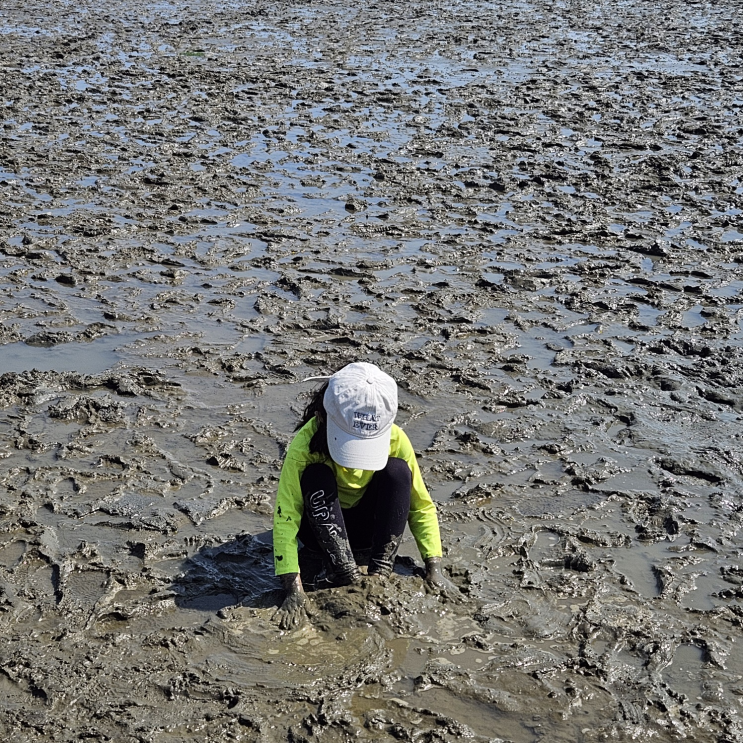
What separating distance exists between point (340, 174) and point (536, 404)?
199 inches

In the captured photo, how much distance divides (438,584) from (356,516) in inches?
17.8

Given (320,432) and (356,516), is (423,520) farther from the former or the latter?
(320,432)

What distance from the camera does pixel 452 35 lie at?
1981 cm

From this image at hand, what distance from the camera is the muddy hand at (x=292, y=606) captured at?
3916 millimetres

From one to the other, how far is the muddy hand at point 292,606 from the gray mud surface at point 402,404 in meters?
0.05

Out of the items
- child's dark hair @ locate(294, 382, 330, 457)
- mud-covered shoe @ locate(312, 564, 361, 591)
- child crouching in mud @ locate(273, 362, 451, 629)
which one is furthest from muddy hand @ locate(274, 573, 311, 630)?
child's dark hair @ locate(294, 382, 330, 457)

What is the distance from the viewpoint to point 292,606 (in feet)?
12.9

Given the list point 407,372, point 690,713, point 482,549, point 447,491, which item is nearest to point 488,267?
point 407,372

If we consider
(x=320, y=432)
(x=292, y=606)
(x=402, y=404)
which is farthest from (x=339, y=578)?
(x=402, y=404)

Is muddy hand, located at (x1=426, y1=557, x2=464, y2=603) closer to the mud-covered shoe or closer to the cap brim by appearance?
the mud-covered shoe

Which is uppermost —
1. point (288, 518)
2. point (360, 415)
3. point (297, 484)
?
point (360, 415)

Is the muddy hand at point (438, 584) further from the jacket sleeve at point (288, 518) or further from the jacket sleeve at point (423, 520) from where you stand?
the jacket sleeve at point (288, 518)

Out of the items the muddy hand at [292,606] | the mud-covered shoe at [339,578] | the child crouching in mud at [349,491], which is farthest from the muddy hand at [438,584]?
the muddy hand at [292,606]

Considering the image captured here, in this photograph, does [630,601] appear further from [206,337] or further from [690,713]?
[206,337]
